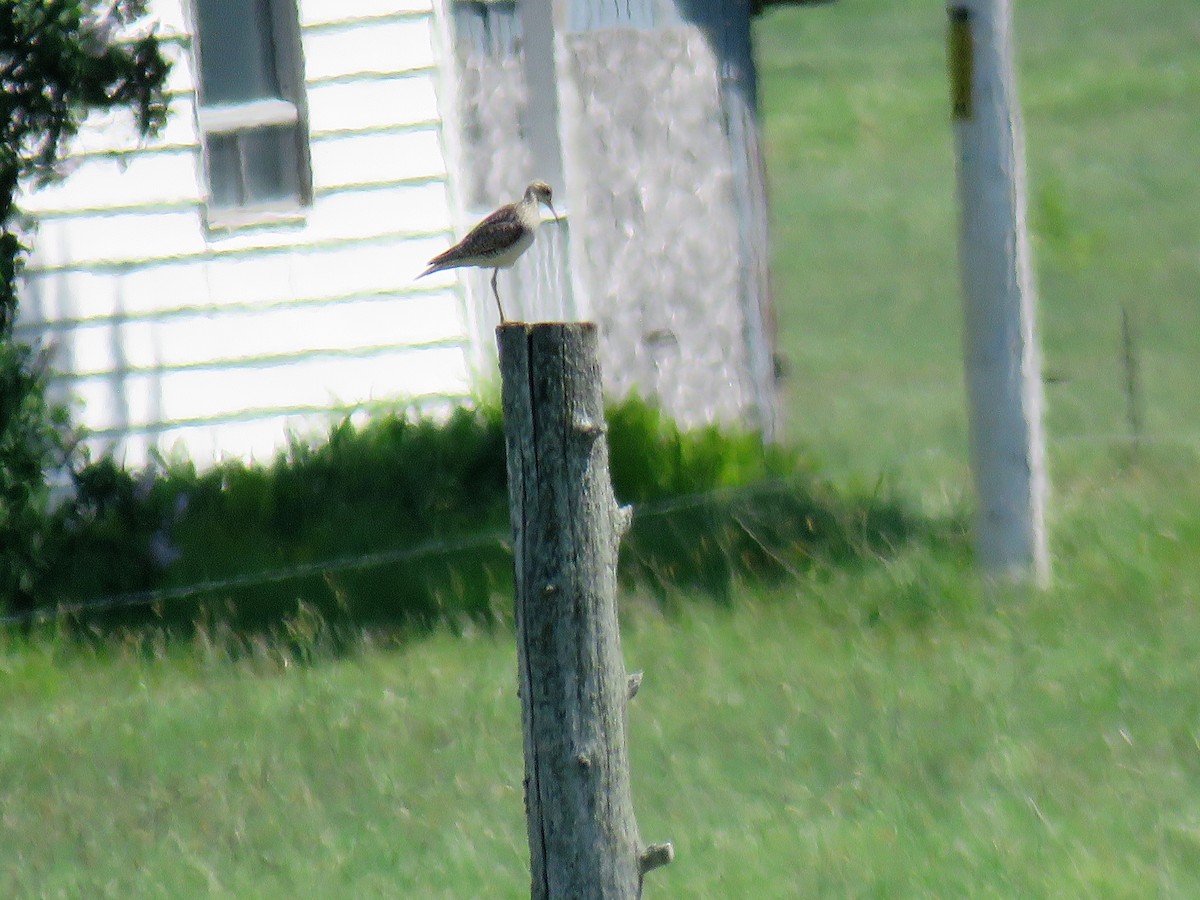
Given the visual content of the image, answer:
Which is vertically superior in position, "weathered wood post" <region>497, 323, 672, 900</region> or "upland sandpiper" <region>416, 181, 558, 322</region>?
"upland sandpiper" <region>416, 181, 558, 322</region>

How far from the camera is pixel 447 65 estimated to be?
31.7 ft

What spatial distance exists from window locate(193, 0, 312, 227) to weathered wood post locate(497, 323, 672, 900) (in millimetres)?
6153

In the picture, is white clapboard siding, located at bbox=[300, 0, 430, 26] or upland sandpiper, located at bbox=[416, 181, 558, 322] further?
white clapboard siding, located at bbox=[300, 0, 430, 26]

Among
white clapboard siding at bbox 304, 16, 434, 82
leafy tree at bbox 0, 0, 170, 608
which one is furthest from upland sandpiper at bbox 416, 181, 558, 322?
white clapboard siding at bbox 304, 16, 434, 82

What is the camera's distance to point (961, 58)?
25.7 ft

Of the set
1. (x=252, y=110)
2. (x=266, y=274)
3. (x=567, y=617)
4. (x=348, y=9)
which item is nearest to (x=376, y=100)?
(x=348, y=9)

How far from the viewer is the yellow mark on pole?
784 cm

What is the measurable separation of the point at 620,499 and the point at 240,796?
3902mm

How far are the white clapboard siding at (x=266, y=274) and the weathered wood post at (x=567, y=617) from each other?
5.89 meters

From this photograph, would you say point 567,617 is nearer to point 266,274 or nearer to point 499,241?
point 499,241

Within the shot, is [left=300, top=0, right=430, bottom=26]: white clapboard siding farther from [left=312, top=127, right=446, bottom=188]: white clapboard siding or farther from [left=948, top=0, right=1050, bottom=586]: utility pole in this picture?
[left=948, top=0, right=1050, bottom=586]: utility pole

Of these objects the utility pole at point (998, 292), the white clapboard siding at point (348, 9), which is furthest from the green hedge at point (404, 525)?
the white clapboard siding at point (348, 9)

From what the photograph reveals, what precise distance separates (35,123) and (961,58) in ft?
13.2

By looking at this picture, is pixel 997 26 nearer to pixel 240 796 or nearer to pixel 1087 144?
pixel 240 796
